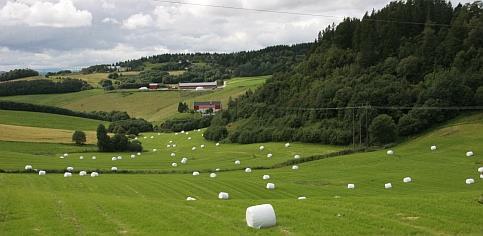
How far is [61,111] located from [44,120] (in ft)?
60.8

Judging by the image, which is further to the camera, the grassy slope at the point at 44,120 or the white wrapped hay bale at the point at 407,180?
the grassy slope at the point at 44,120

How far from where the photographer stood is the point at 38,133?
10488 centimetres

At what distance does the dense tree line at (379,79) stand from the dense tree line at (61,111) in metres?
48.1

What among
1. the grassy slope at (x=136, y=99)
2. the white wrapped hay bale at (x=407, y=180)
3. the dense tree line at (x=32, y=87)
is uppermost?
the dense tree line at (x=32, y=87)

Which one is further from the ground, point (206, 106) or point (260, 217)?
point (260, 217)

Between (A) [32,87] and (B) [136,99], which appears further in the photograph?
(B) [136,99]

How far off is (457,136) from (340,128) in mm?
23348

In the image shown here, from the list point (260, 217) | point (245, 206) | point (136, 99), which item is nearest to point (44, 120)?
point (136, 99)

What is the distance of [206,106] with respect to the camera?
17375cm

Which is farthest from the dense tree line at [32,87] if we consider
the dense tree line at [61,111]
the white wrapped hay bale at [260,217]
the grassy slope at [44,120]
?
the white wrapped hay bale at [260,217]

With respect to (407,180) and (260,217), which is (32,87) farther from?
(260,217)

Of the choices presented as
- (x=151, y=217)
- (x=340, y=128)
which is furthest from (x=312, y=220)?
(x=340, y=128)

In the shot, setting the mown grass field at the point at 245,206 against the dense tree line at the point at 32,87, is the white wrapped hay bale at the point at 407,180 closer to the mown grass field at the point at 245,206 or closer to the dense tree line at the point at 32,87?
the mown grass field at the point at 245,206

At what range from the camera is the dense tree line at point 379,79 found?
290ft
